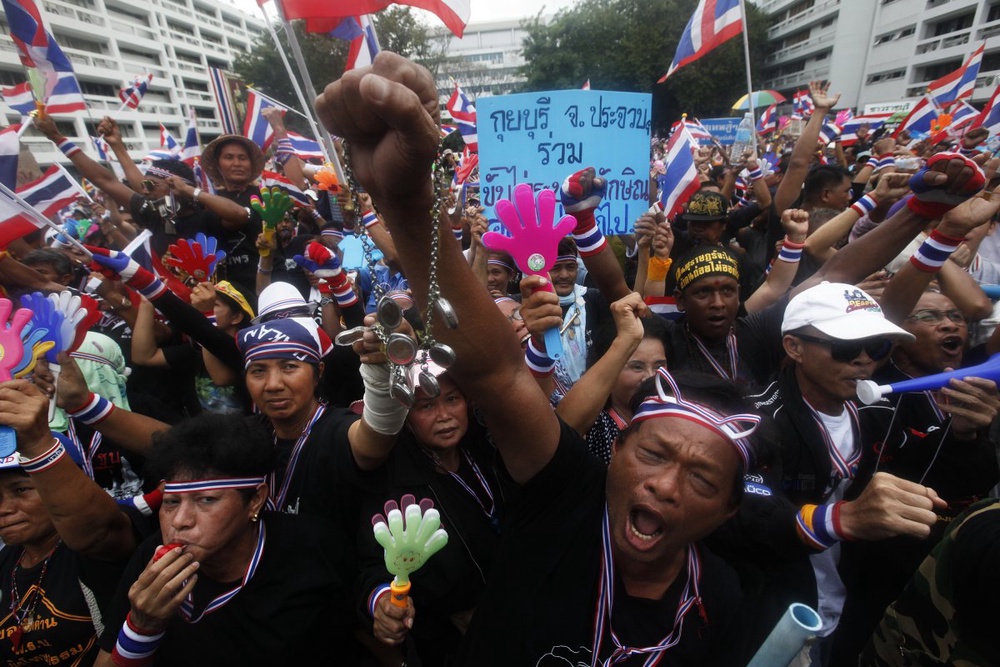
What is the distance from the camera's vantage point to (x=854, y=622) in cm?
236

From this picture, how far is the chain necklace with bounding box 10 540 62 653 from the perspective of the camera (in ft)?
5.64

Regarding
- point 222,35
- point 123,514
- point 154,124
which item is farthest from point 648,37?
point 222,35

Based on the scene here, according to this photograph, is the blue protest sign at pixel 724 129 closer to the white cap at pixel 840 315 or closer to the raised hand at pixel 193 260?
the white cap at pixel 840 315

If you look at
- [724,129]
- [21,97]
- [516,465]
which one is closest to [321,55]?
[724,129]

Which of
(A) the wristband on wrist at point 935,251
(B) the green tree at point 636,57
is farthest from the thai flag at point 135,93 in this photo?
(B) the green tree at point 636,57

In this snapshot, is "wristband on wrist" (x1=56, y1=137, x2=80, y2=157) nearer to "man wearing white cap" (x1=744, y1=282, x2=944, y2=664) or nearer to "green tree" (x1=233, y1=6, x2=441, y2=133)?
"man wearing white cap" (x1=744, y1=282, x2=944, y2=664)

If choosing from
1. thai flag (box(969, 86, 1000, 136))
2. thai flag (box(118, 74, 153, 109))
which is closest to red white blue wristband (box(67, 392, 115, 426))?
thai flag (box(118, 74, 153, 109))

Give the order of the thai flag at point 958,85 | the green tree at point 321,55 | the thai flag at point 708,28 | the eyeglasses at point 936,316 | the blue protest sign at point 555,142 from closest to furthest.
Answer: the eyeglasses at point 936,316 < the blue protest sign at point 555,142 < the thai flag at point 708,28 < the thai flag at point 958,85 < the green tree at point 321,55

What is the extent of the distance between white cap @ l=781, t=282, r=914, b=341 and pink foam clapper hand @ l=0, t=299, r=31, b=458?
117 inches

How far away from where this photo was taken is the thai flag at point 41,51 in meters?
4.36

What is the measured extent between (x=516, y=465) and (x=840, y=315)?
61.1 inches

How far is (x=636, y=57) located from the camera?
1300 inches

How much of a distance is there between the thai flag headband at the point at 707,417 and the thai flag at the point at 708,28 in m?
5.06

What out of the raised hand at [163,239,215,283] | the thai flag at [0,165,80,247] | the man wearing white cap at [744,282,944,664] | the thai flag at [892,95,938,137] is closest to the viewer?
the man wearing white cap at [744,282,944,664]
